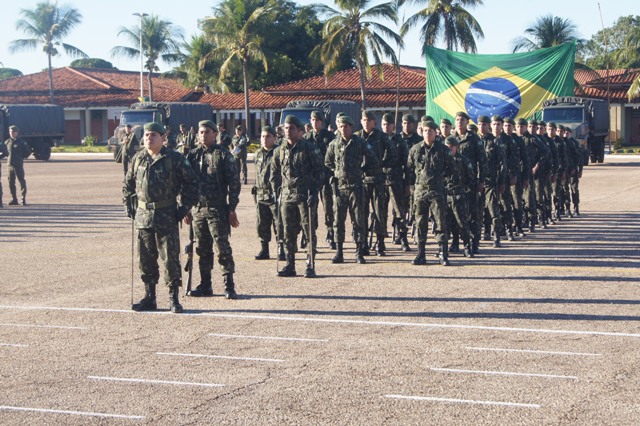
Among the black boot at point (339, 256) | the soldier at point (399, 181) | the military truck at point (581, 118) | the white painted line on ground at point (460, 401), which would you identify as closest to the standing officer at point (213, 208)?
the black boot at point (339, 256)

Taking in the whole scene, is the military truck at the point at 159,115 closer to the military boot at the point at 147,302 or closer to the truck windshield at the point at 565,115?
the truck windshield at the point at 565,115

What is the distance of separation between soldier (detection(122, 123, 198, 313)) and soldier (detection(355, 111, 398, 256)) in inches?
177

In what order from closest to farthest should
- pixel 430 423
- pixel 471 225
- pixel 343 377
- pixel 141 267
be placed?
pixel 430 423 < pixel 343 377 < pixel 141 267 < pixel 471 225

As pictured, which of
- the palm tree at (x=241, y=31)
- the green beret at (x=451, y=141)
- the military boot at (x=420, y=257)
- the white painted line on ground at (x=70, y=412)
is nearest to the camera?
the white painted line on ground at (x=70, y=412)

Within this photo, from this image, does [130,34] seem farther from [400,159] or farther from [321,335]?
[321,335]

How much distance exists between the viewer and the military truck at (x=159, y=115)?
44062 millimetres

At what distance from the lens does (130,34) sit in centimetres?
6988

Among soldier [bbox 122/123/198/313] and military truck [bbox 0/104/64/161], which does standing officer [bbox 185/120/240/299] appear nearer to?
soldier [bbox 122/123/198/313]

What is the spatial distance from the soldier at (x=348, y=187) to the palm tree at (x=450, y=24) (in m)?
39.1

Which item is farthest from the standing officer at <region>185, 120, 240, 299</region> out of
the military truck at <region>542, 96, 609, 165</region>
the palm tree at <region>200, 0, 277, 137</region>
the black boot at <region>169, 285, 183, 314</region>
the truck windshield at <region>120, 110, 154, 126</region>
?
the palm tree at <region>200, 0, 277, 137</region>

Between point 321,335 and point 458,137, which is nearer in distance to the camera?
point 321,335

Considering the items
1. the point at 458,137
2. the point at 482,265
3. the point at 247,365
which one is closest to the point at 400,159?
the point at 458,137

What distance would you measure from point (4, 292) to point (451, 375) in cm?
634

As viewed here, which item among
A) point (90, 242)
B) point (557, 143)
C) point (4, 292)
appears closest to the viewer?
point (4, 292)
